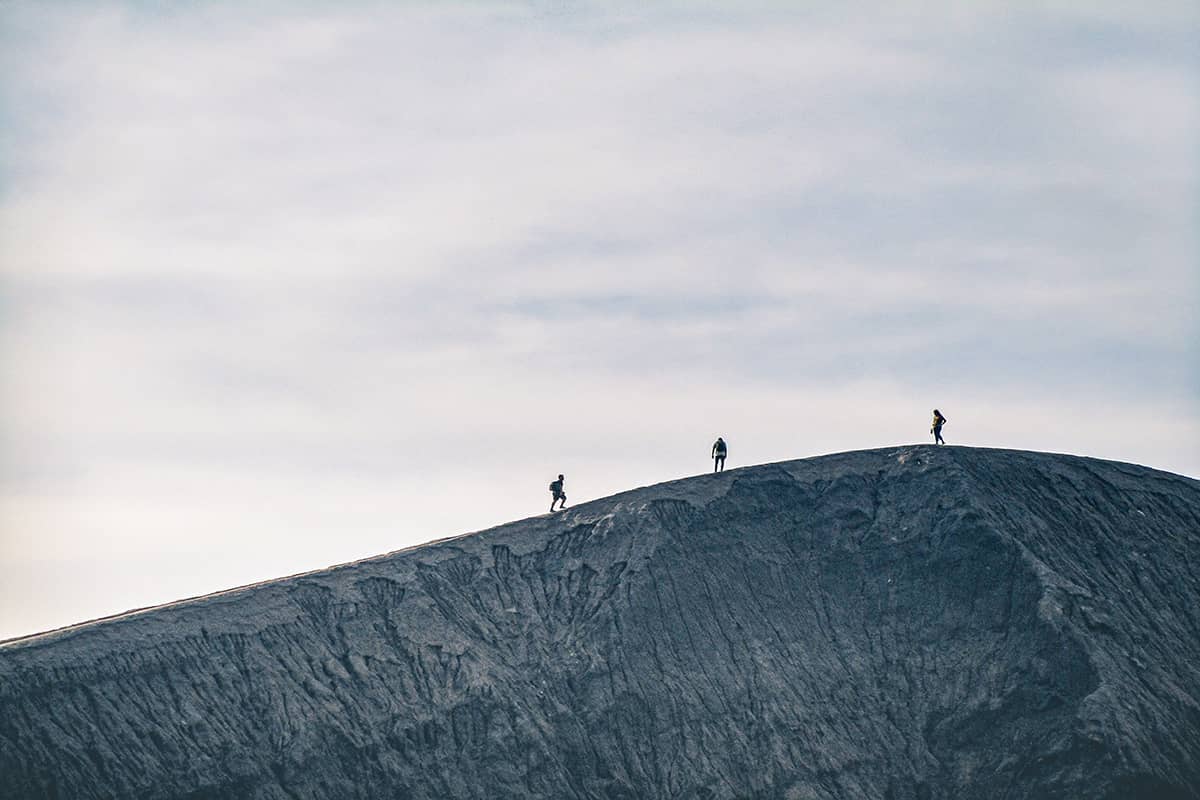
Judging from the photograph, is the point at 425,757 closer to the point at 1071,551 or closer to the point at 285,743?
the point at 285,743

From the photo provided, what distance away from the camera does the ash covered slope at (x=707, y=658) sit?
2315 inches

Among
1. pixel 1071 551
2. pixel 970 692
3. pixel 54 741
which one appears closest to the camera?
pixel 54 741

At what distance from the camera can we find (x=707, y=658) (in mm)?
65562

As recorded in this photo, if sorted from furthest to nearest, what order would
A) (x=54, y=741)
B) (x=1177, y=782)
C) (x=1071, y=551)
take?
(x=1071, y=551) < (x=1177, y=782) < (x=54, y=741)

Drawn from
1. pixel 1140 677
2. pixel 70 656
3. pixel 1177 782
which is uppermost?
pixel 70 656

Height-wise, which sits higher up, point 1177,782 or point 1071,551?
point 1071,551

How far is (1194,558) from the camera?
69.2 m

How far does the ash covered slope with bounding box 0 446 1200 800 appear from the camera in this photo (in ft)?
193

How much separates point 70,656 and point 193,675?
14.3ft

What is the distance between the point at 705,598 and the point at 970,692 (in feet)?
36.5

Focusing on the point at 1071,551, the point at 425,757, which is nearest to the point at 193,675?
the point at 425,757

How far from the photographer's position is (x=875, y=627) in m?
67.2

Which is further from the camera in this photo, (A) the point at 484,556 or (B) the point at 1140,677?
(A) the point at 484,556

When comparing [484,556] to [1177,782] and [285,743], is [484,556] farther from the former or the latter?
[1177,782]
